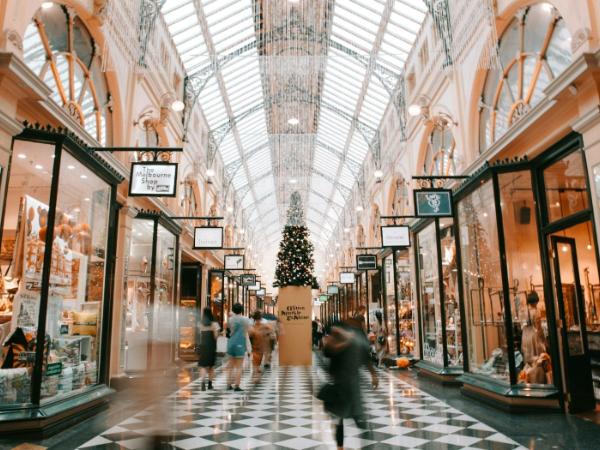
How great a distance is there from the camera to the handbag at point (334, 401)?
13.0 ft

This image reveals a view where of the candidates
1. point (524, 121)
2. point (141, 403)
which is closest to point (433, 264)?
point (524, 121)

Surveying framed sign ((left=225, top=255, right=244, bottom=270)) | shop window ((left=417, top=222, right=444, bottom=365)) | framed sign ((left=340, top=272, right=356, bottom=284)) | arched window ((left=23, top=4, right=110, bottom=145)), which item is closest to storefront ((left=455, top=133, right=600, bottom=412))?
shop window ((left=417, top=222, right=444, bottom=365))

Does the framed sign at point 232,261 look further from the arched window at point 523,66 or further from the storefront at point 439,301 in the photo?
the arched window at point 523,66

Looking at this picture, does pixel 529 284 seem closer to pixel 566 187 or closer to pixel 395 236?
pixel 566 187

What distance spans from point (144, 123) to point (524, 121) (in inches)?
303

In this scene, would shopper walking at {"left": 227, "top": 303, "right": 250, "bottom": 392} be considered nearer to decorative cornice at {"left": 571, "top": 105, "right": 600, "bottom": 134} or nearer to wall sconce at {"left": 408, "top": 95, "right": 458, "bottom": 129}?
wall sconce at {"left": 408, "top": 95, "right": 458, "bottom": 129}

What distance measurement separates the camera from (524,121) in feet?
21.8

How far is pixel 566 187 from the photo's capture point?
629cm

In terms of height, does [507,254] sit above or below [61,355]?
above

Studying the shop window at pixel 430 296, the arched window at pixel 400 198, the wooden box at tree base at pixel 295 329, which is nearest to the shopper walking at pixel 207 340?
the shop window at pixel 430 296

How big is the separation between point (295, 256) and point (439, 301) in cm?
655

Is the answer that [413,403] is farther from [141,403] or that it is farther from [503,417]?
[141,403]

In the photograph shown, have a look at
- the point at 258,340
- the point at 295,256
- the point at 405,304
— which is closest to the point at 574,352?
the point at 258,340

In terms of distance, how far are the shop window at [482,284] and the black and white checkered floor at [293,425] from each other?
3.46 feet
